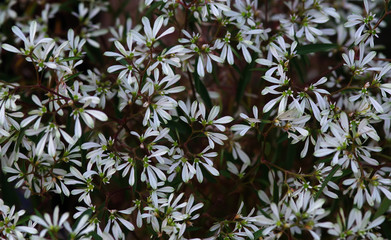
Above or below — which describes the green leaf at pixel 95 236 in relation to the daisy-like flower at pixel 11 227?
below

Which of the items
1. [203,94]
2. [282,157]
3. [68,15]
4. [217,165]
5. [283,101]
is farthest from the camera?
[68,15]

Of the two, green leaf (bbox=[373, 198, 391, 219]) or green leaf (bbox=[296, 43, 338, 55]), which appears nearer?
green leaf (bbox=[373, 198, 391, 219])

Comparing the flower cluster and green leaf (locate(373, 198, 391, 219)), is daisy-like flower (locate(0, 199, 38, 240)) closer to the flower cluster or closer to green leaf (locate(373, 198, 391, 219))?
the flower cluster

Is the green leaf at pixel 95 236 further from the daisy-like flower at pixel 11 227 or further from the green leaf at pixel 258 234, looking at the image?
the green leaf at pixel 258 234

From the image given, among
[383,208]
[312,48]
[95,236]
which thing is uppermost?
[312,48]

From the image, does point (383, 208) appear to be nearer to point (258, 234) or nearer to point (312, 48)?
point (258, 234)

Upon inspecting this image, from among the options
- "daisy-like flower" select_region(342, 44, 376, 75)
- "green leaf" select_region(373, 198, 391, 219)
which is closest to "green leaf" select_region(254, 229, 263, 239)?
"green leaf" select_region(373, 198, 391, 219)

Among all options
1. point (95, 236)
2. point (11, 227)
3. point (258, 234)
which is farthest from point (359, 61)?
point (11, 227)

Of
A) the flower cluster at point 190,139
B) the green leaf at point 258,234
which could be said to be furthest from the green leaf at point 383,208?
the green leaf at point 258,234

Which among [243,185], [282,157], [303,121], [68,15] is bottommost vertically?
[282,157]

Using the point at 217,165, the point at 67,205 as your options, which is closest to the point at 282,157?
the point at 217,165

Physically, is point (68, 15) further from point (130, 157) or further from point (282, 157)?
point (282, 157)
